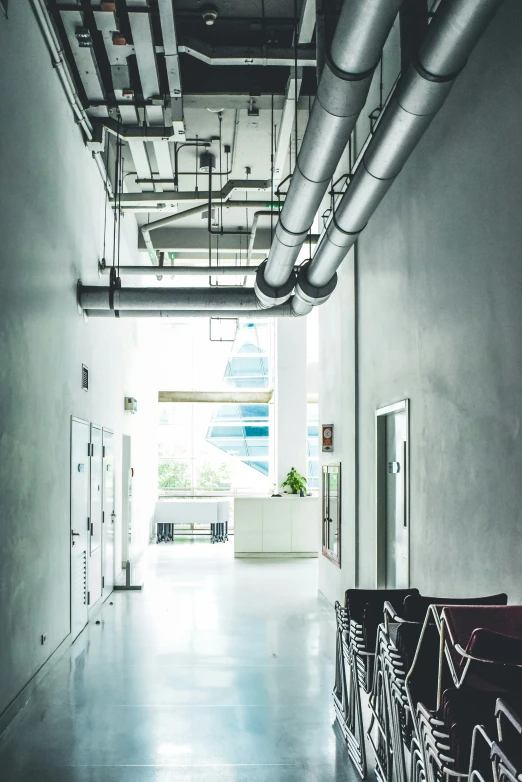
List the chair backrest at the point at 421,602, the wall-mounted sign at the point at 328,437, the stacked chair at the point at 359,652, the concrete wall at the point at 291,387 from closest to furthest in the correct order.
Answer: the chair backrest at the point at 421,602 < the stacked chair at the point at 359,652 < the wall-mounted sign at the point at 328,437 < the concrete wall at the point at 291,387

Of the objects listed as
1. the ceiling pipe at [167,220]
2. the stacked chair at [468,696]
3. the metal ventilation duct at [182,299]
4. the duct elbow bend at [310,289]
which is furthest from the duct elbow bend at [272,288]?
the stacked chair at [468,696]

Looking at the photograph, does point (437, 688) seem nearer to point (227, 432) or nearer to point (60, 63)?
point (60, 63)

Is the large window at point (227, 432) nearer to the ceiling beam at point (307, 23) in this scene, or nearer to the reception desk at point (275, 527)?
the reception desk at point (275, 527)

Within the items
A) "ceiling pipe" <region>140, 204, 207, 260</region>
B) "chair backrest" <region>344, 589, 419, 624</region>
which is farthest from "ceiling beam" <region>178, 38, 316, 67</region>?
"chair backrest" <region>344, 589, 419, 624</region>

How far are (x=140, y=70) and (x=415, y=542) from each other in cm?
412

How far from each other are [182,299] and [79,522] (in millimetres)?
2400

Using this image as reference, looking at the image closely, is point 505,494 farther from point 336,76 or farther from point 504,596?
point 336,76

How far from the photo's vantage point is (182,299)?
7.37 m

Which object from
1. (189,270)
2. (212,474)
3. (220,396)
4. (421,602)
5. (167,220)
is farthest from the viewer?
(212,474)

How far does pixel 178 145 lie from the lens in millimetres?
8344

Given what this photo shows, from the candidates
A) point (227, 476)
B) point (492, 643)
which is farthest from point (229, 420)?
point (492, 643)

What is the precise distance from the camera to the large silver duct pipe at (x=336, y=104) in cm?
284

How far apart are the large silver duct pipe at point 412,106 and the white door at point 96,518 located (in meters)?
3.57

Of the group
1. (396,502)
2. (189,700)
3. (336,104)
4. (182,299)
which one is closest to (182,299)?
(182,299)
